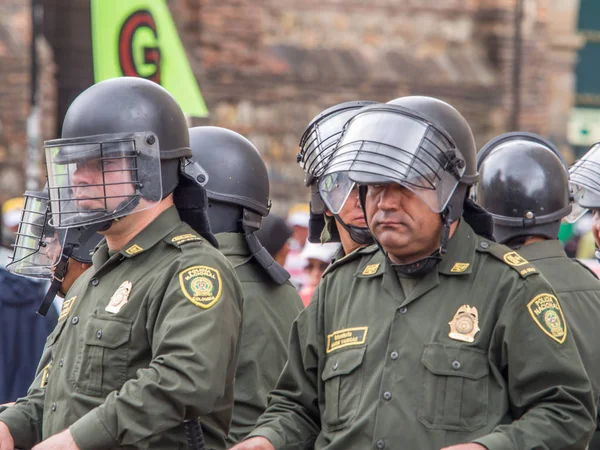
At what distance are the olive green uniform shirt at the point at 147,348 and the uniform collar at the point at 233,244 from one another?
0.85 m

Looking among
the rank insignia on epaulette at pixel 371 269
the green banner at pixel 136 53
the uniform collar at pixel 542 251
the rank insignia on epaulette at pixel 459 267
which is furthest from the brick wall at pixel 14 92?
the rank insignia on epaulette at pixel 459 267

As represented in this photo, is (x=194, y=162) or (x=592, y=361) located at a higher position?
(x=194, y=162)

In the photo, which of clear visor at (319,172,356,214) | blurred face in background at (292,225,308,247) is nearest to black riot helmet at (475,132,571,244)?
clear visor at (319,172,356,214)

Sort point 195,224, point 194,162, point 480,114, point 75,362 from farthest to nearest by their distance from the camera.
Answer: point 480,114 < point 194,162 < point 195,224 < point 75,362

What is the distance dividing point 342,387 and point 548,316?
603 millimetres

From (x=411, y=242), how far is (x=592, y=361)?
107 cm

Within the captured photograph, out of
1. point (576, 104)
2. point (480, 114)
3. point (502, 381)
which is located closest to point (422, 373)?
point (502, 381)

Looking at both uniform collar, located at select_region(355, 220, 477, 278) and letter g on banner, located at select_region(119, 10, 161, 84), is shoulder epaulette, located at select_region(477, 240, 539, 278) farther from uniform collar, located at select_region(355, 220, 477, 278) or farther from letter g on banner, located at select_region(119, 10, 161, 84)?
letter g on banner, located at select_region(119, 10, 161, 84)

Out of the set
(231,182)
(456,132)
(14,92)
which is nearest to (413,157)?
(456,132)

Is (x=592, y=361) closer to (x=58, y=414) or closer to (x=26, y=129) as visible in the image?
(x=58, y=414)

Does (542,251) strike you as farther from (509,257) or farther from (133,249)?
(133,249)

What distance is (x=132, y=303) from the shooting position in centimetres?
371

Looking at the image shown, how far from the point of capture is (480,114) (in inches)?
694

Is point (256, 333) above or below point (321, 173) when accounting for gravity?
below
